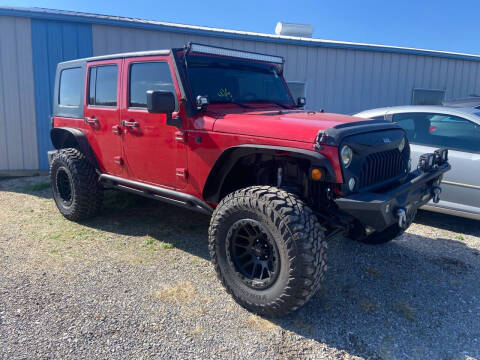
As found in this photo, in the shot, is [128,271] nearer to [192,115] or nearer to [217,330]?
[217,330]

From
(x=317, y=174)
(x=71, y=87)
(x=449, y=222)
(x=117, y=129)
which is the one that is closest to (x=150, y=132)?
(x=117, y=129)

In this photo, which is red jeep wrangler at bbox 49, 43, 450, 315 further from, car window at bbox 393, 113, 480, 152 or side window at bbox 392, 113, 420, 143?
side window at bbox 392, 113, 420, 143

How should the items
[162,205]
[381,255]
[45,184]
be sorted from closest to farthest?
1. [381,255]
2. [162,205]
3. [45,184]

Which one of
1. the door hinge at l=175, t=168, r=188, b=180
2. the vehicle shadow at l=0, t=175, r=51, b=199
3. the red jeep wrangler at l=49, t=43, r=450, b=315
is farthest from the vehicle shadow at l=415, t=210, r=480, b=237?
the vehicle shadow at l=0, t=175, r=51, b=199

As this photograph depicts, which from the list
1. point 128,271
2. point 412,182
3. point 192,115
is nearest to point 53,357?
point 128,271

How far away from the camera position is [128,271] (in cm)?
396

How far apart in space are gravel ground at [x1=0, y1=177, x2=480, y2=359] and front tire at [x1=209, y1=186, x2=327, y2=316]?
21 cm

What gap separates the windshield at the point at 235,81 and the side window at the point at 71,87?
198cm

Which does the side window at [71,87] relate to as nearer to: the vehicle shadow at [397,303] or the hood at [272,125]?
the hood at [272,125]

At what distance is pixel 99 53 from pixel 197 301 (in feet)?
21.0

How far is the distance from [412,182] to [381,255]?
1359 millimetres

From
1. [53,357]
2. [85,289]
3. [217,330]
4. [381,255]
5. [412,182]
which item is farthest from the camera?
[381,255]

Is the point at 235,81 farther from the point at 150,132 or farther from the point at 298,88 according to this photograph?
the point at 298,88

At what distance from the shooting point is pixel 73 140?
5598 mm
